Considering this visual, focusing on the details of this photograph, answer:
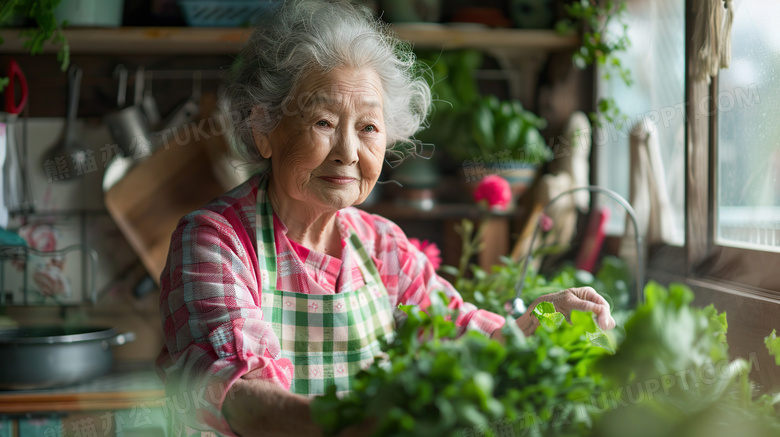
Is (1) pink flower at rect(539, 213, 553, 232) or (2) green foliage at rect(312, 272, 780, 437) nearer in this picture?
(2) green foliage at rect(312, 272, 780, 437)

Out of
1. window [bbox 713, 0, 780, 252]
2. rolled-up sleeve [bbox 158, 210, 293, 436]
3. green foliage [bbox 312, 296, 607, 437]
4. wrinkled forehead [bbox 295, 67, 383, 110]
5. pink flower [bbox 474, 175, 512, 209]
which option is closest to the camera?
green foliage [bbox 312, 296, 607, 437]

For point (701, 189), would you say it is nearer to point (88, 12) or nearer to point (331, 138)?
point (331, 138)

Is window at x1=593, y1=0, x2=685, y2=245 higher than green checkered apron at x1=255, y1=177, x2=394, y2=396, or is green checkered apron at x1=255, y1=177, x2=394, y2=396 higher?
window at x1=593, y1=0, x2=685, y2=245

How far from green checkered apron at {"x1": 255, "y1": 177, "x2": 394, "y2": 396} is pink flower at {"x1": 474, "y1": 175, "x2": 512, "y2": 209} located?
80 centimetres

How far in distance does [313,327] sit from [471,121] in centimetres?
109

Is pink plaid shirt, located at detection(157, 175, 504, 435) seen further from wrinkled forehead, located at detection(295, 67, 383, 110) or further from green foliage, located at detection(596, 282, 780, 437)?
green foliage, located at detection(596, 282, 780, 437)

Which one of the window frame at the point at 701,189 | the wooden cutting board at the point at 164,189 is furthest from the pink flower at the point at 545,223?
the wooden cutting board at the point at 164,189

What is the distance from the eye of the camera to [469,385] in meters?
0.47

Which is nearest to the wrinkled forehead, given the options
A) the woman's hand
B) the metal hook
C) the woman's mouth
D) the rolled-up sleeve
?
the woman's mouth

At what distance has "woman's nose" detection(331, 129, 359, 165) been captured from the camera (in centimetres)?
103

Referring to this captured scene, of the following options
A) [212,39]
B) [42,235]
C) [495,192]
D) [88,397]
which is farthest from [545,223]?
[42,235]

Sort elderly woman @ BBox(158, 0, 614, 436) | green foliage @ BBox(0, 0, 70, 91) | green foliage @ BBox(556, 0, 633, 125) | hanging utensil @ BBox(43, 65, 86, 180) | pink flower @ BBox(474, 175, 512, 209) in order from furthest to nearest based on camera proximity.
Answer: hanging utensil @ BBox(43, 65, 86, 180) < pink flower @ BBox(474, 175, 512, 209) < green foliage @ BBox(556, 0, 633, 125) < green foliage @ BBox(0, 0, 70, 91) < elderly woman @ BBox(158, 0, 614, 436)

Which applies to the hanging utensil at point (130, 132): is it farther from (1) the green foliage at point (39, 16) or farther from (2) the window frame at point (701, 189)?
(2) the window frame at point (701, 189)

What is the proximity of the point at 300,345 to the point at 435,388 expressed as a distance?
0.60 metres
